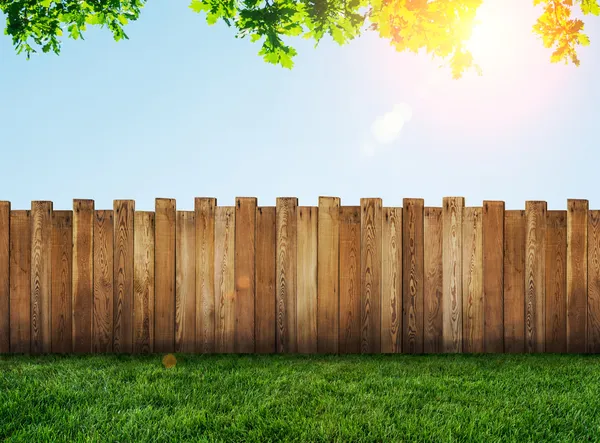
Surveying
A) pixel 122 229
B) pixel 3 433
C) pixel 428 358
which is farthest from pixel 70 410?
pixel 428 358

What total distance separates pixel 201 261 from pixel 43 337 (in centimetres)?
206

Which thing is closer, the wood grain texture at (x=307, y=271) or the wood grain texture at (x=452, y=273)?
the wood grain texture at (x=307, y=271)

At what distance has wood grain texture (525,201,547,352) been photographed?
17.4ft

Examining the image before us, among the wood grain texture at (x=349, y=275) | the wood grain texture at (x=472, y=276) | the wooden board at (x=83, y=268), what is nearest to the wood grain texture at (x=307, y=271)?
the wood grain texture at (x=349, y=275)

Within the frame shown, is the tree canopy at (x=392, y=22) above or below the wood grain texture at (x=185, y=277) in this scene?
above

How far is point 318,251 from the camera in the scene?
5012 millimetres

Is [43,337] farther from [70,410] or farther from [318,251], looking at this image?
[318,251]

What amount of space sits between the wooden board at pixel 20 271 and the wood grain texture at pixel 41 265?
2.4 inches

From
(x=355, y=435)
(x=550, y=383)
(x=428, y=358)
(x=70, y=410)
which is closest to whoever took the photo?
(x=355, y=435)

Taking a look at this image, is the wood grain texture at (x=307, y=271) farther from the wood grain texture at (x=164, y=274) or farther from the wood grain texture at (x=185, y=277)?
the wood grain texture at (x=164, y=274)

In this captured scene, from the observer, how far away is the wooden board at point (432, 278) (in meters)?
5.13

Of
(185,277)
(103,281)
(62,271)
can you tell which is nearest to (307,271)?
(185,277)

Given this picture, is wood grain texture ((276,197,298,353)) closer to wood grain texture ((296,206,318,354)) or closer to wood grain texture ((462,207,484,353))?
wood grain texture ((296,206,318,354))

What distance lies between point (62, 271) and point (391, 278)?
145 inches
